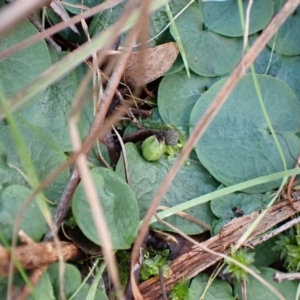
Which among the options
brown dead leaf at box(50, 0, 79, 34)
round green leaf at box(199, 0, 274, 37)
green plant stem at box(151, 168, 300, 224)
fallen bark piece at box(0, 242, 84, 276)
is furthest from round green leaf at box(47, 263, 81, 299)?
round green leaf at box(199, 0, 274, 37)

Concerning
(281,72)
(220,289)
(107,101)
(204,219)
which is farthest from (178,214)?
(281,72)

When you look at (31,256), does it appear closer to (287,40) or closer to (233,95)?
(233,95)

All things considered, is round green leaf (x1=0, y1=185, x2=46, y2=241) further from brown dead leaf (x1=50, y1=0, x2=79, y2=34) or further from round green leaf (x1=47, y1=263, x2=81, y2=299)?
brown dead leaf (x1=50, y1=0, x2=79, y2=34)

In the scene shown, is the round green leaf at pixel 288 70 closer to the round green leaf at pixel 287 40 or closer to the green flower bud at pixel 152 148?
the round green leaf at pixel 287 40

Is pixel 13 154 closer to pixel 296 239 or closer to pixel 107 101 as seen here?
pixel 107 101

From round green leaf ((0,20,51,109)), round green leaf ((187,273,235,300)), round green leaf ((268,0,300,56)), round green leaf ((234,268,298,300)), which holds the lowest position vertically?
round green leaf ((234,268,298,300))
